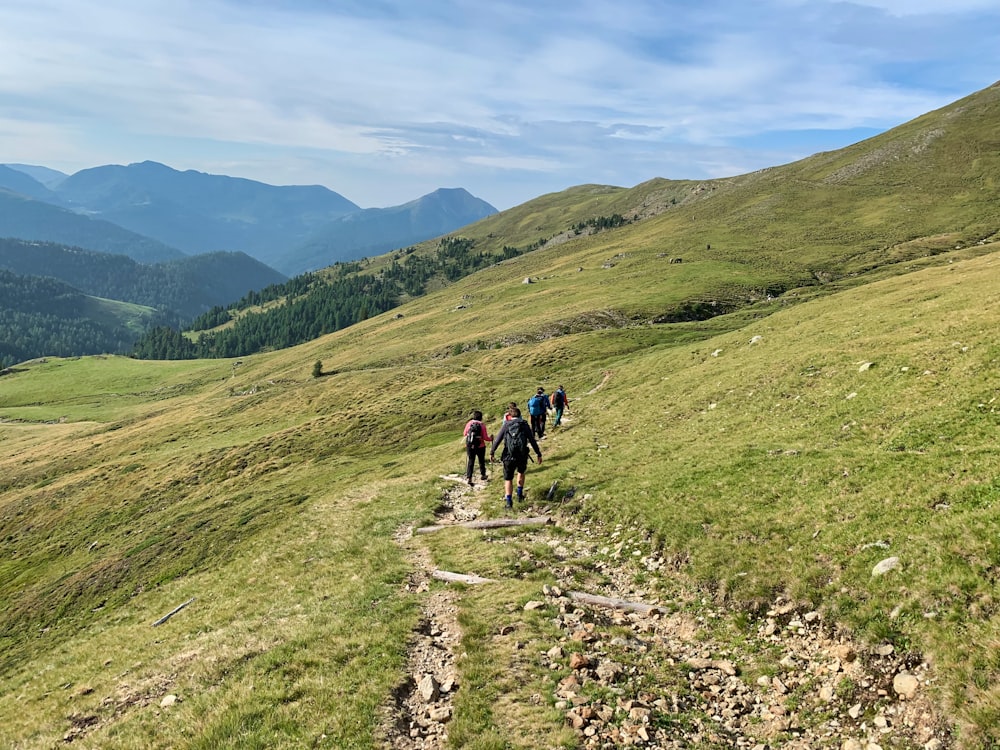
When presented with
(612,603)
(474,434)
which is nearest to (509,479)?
(474,434)

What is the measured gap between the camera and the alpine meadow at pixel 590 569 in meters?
9.39

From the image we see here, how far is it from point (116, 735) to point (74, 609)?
28330 millimetres

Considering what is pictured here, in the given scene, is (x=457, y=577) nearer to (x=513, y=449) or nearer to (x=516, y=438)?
(x=513, y=449)

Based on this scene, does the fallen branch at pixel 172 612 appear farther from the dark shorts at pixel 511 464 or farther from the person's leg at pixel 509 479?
the dark shorts at pixel 511 464

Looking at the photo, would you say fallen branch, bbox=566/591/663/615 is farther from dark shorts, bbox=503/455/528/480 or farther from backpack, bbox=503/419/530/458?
backpack, bbox=503/419/530/458

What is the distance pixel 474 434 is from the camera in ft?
84.7

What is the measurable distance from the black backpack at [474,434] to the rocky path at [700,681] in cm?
1195

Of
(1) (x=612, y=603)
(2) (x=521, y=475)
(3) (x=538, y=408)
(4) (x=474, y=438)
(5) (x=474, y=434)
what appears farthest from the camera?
(3) (x=538, y=408)

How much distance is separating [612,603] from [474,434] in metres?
13.2

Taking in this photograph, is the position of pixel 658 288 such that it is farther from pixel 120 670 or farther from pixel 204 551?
pixel 120 670

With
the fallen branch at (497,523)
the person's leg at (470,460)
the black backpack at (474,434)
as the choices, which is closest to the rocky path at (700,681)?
the fallen branch at (497,523)

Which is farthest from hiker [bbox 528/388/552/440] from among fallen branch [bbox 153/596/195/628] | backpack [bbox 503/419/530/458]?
fallen branch [bbox 153/596/195/628]

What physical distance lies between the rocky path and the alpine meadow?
6 cm

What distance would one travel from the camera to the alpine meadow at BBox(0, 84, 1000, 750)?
939 centimetres
